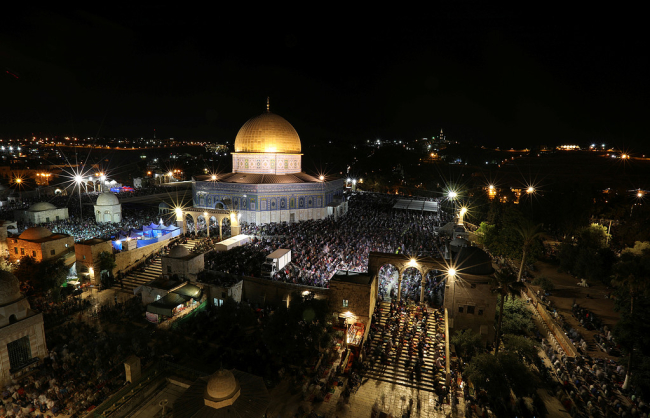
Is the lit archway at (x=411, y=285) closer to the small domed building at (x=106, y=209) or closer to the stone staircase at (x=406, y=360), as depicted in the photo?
the stone staircase at (x=406, y=360)

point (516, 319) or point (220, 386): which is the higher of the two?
point (220, 386)

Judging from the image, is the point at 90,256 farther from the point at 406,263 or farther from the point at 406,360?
the point at 406,360

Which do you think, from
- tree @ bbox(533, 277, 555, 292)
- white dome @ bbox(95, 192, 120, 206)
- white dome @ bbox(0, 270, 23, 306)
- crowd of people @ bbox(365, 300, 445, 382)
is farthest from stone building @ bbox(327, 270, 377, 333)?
white dome @ bbox(95, 192, 120, 206)

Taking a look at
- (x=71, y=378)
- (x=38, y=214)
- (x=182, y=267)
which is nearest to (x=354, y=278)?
(x=182, y=267)

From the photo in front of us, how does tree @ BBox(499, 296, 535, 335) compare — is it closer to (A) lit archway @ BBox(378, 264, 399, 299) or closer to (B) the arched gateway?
(A) lit archway @ BBox(378, 264, 399, 299)

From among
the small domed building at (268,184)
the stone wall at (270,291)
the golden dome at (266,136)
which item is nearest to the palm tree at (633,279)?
the stone wall at (270,291)

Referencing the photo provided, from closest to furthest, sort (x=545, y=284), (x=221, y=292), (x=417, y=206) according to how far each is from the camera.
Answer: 1. (x=221, y=292)
2. (x=545, y=284)
3. (x=417, y=206)

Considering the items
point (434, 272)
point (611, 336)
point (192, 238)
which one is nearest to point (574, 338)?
point (611, 336)

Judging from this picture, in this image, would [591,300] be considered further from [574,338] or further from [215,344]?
[215,344]
